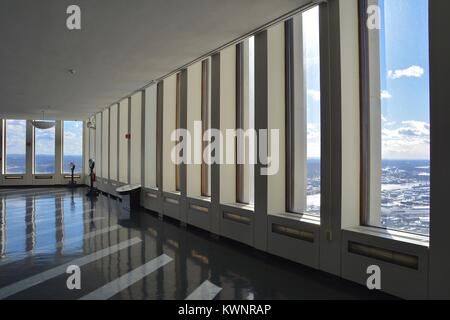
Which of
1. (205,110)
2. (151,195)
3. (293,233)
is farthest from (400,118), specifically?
(151,195)

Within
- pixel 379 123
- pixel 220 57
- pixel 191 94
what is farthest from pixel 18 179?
pixel 379 123

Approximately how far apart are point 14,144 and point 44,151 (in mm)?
1277

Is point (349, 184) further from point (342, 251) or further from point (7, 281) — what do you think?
point (7, 281)

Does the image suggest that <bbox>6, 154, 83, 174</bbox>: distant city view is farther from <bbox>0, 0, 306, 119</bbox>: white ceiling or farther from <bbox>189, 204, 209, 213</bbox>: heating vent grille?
<bbox>189, 204, 209, 213</bbox>: heating vent grille

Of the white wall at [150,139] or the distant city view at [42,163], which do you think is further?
the distant city view at [42,163]

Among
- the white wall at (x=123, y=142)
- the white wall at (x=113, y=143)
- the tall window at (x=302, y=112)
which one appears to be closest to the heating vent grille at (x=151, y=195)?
the white wall at (x=123, y=142)

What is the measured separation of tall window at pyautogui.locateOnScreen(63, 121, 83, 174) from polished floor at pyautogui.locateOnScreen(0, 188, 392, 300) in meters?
11.6

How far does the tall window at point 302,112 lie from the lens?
15.6 ft

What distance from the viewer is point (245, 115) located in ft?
20.1

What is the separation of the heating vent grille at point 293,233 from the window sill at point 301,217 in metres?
0.12

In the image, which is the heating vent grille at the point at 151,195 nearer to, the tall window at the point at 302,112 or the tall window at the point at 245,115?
the tall window at the point at 245,115

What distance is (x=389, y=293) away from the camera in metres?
3.34

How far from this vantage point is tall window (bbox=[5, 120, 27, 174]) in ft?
57.0
